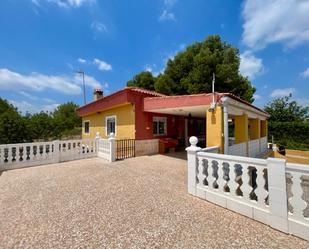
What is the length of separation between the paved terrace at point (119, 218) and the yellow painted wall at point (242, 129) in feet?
13.1

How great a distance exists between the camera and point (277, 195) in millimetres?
2994

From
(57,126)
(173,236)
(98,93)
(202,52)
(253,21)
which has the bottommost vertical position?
(173,236)

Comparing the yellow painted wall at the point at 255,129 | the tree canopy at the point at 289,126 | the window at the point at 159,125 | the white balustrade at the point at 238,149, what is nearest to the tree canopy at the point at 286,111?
the tree canopy at the point at 289,126

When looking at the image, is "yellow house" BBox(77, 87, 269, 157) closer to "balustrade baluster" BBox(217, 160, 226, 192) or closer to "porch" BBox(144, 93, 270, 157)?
"porch" BBox(144, 93, 270, 157)

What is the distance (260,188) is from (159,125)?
30.4 feet

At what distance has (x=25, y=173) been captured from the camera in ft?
22.3

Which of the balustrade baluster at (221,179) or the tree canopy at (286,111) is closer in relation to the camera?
the balustrade baluster at (221,179)

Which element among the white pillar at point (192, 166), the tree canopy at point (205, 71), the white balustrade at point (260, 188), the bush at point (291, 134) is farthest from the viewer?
the tree canopy at point (205, 71)

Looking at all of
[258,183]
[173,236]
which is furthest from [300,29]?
[173,236]

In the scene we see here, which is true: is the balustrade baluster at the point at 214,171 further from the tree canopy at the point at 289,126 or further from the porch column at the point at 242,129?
the tree canopy at the point at 289,126

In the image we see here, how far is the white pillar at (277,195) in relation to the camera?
9.62 ft

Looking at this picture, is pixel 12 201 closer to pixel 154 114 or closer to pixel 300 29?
pixel 154 114

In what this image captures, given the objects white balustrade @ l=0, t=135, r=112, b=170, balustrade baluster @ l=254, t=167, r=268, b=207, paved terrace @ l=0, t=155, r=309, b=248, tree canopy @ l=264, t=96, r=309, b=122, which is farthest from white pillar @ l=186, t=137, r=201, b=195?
tree canopy @ l=264, t=96, r=309, b=122

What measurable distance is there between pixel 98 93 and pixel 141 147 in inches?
302
